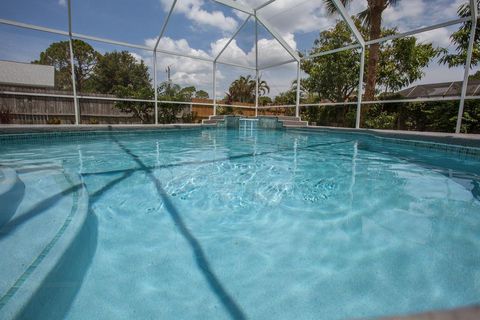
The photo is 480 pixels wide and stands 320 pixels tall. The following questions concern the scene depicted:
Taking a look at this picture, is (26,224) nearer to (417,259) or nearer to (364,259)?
(364,259)

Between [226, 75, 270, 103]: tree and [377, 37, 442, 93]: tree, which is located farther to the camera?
[226, 75, 270, 103]: tree

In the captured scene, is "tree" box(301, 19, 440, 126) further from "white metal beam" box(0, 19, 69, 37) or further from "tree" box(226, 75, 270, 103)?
"tree" box(226, 75, 270, 103)

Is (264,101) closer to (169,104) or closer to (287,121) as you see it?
(287,121)

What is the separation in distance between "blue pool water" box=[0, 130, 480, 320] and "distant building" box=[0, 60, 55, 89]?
43.3ft

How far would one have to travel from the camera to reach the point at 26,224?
1.49m

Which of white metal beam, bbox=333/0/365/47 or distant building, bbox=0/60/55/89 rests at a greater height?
white metal beam, bbox=333/0/365/47

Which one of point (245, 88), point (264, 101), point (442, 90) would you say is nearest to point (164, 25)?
point (264, 101)

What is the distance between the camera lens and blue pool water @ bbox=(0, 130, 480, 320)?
1258 millimetres

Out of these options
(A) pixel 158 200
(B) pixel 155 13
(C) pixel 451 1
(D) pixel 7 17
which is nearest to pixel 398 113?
(C) pixel 451 1

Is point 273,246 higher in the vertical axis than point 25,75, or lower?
lower

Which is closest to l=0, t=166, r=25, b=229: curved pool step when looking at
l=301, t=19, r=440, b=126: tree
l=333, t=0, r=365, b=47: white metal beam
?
l=333, t=0, r=365, b=47: white metal beam

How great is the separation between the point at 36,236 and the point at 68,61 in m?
24.4

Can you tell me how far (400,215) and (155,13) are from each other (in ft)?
30.0

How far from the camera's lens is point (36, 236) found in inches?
53.7
